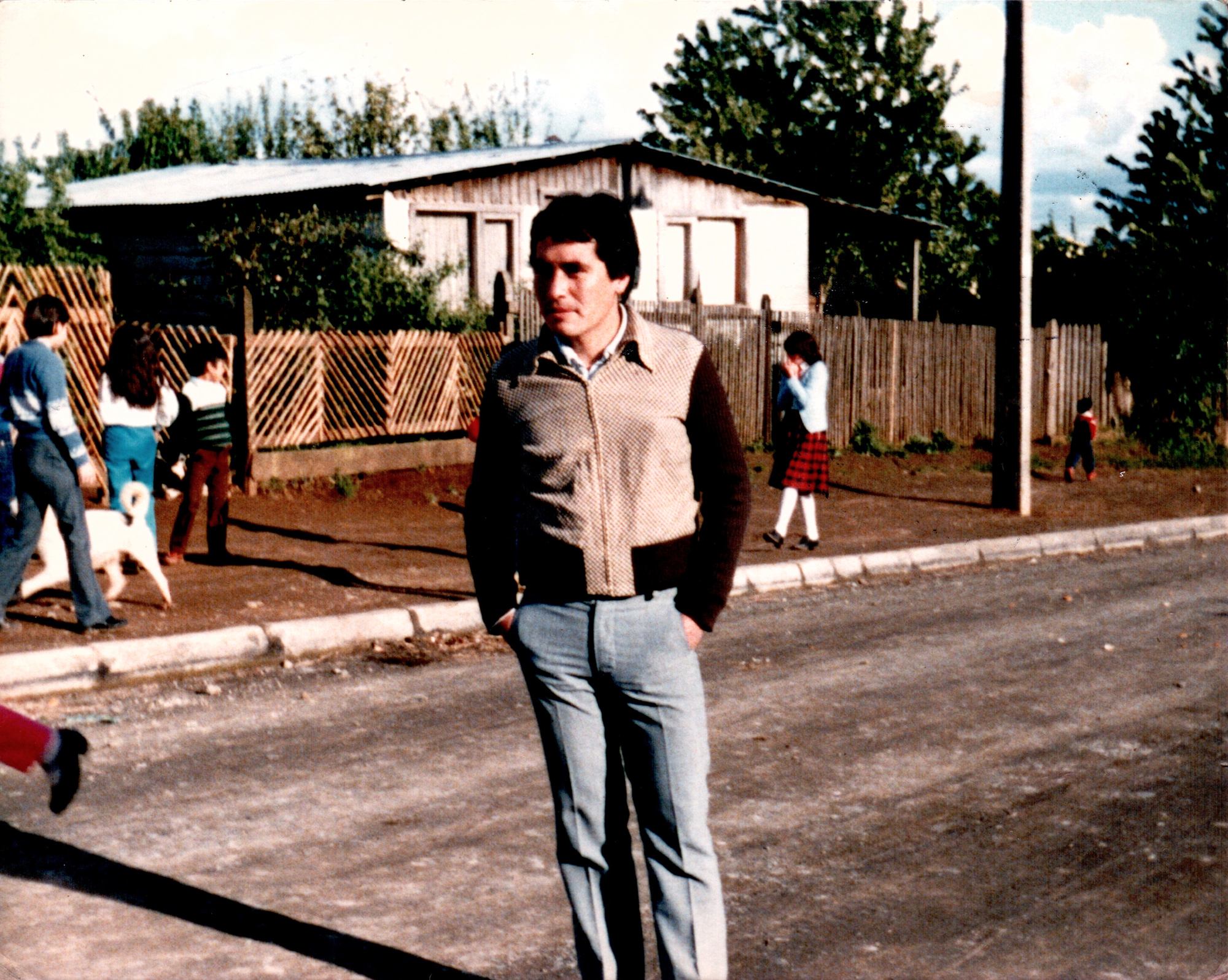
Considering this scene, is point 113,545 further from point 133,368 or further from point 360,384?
point 360,384

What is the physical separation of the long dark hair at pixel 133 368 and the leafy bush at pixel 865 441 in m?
12.7

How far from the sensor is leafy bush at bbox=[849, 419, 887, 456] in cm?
2086

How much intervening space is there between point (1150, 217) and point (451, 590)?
19.2 metres

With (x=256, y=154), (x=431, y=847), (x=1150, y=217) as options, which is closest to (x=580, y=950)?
(x=431, y=847)

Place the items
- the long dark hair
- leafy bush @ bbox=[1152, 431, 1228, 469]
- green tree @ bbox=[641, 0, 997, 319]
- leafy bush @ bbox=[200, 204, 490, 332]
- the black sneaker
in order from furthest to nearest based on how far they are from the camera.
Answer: green tree @ bbox=[641, 0, 997, 319]
leafy bush @ bbox=[1152, 431, 1228, 469]
leafy bush @ bbox=[200, 204, 490, 332]
the black sneaker
the long dark hair

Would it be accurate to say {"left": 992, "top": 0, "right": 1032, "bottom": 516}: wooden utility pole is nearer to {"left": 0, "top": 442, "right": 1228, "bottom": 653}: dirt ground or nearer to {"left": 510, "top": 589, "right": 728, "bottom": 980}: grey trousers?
{"left": 0, "top": 442, "right": 1228, "bottom": 653}: dirt ground

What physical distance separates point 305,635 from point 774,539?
5001 millimetres

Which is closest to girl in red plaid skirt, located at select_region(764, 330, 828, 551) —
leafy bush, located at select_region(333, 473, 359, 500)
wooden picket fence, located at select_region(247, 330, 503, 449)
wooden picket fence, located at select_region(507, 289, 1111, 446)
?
leafy bush, located at select_region(333, 473, 359, 500)

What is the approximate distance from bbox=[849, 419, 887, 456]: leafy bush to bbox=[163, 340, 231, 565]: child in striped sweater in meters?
11.8

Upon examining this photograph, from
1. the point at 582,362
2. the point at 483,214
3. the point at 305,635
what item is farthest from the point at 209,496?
the point at 483,214

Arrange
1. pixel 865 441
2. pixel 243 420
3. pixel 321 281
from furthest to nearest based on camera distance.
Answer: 1. pixel 865 441
2. pixel 321 281
3. pixel 243 420

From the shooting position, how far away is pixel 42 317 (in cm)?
820

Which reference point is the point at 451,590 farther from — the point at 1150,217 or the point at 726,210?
the point at 1150,217

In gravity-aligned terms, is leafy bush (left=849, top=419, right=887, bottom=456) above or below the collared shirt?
below
